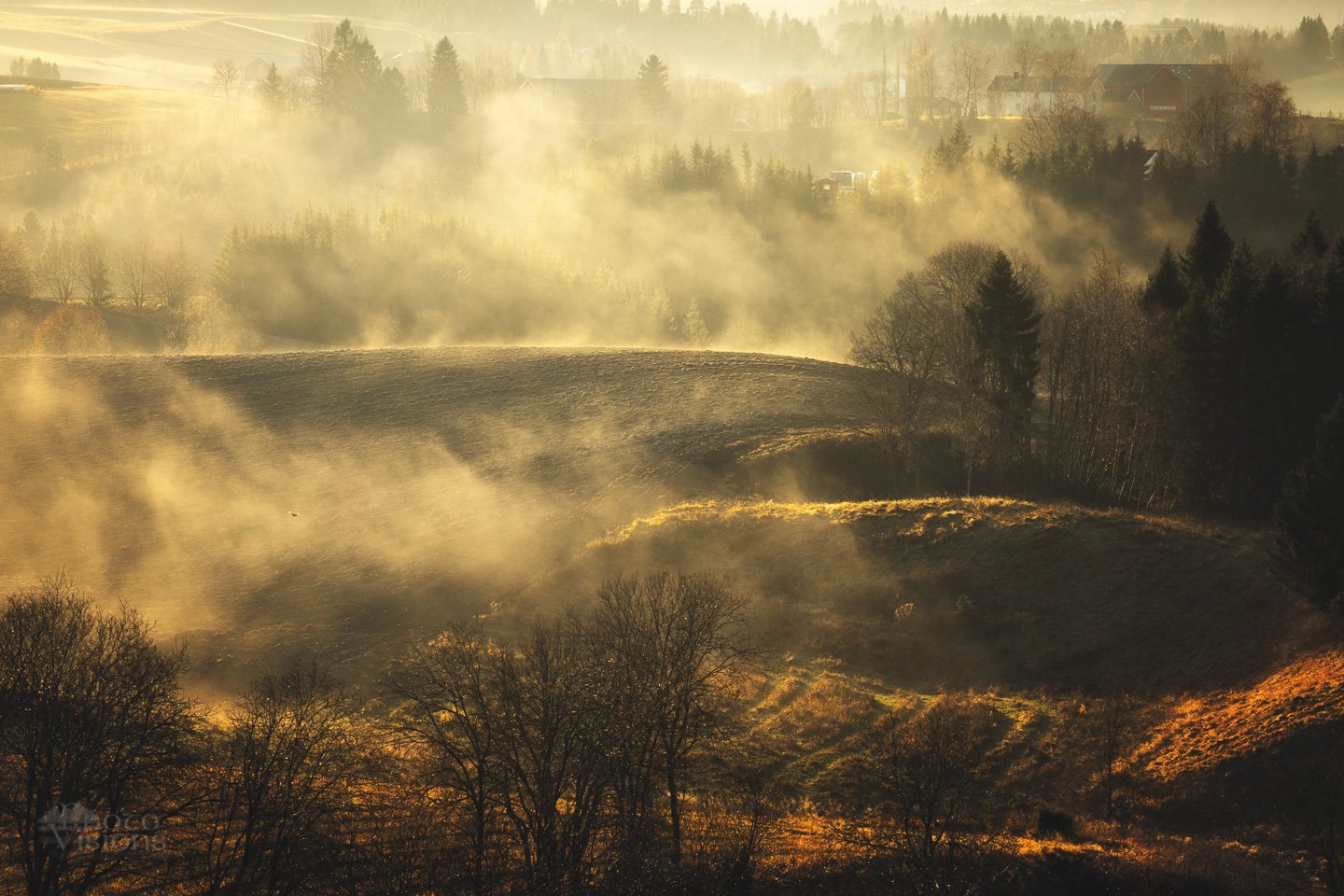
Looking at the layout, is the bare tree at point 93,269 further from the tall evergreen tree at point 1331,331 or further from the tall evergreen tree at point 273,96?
the tall evergreen tree at point 1331,331

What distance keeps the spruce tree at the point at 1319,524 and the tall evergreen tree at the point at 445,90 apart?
557 ft

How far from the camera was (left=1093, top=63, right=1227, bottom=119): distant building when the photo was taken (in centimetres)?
16438

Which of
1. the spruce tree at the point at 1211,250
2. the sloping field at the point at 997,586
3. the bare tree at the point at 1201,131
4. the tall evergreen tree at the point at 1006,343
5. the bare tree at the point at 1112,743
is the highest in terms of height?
the bare tree at the point at 1201,131

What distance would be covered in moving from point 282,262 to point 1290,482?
343 feet

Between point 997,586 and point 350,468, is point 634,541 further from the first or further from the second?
point 350,468

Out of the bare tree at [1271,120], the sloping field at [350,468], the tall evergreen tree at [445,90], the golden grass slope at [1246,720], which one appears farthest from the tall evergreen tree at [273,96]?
the golden grass slope at [1246,720]

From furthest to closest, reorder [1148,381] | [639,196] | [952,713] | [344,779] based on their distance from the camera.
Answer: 1. [639,196]
2. [1148,381]
3. [952,713]
4. [344,779]

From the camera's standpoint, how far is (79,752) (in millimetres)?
25188

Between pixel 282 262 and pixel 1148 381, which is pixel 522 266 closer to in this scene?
pixel 282 262

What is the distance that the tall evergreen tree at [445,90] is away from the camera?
185125 mm

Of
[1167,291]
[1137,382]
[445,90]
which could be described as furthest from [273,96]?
[1137,382]

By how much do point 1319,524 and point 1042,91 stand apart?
6663 inches

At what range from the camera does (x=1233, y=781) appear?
3234 cm

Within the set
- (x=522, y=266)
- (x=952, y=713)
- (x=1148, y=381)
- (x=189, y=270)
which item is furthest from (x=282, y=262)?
(x=952, y=713)
